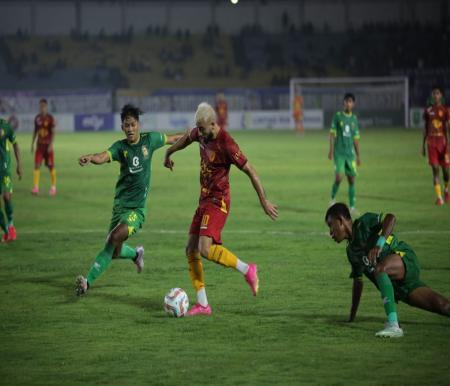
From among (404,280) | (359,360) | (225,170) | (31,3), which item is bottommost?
(359,360)

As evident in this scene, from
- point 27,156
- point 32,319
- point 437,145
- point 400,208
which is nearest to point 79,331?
point 32,319

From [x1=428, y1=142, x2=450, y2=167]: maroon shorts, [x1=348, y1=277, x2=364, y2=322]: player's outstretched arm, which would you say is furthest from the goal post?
[x1=348, y1=277, x2=364, y2=322]: player's outstretched arm

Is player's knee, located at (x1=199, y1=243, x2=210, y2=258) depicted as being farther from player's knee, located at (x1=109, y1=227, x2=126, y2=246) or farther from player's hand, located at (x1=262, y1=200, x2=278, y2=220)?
player's knee, located at (x1=109, y1=227, x2=126, y2=246)

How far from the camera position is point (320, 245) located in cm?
1498

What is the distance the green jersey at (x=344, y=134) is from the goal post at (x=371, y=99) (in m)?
33.3

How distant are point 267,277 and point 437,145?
9.87 m

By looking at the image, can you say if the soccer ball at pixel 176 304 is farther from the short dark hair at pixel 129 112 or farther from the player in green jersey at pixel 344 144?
the player in green jersey at pixel 344 144

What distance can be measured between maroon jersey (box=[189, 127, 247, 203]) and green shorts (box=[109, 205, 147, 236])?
1.20 meters

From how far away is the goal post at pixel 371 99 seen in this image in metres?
54.4

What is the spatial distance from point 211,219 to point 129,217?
1.39 metres

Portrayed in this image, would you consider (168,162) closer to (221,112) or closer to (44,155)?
(44,155)

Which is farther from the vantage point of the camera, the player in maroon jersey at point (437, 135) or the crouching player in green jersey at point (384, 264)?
the player in maroon jersey at point (437, 135)

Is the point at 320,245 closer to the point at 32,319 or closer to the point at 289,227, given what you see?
the point at 289,227

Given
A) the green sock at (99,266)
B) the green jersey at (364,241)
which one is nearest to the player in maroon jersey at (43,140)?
the green sock at (99,266)
